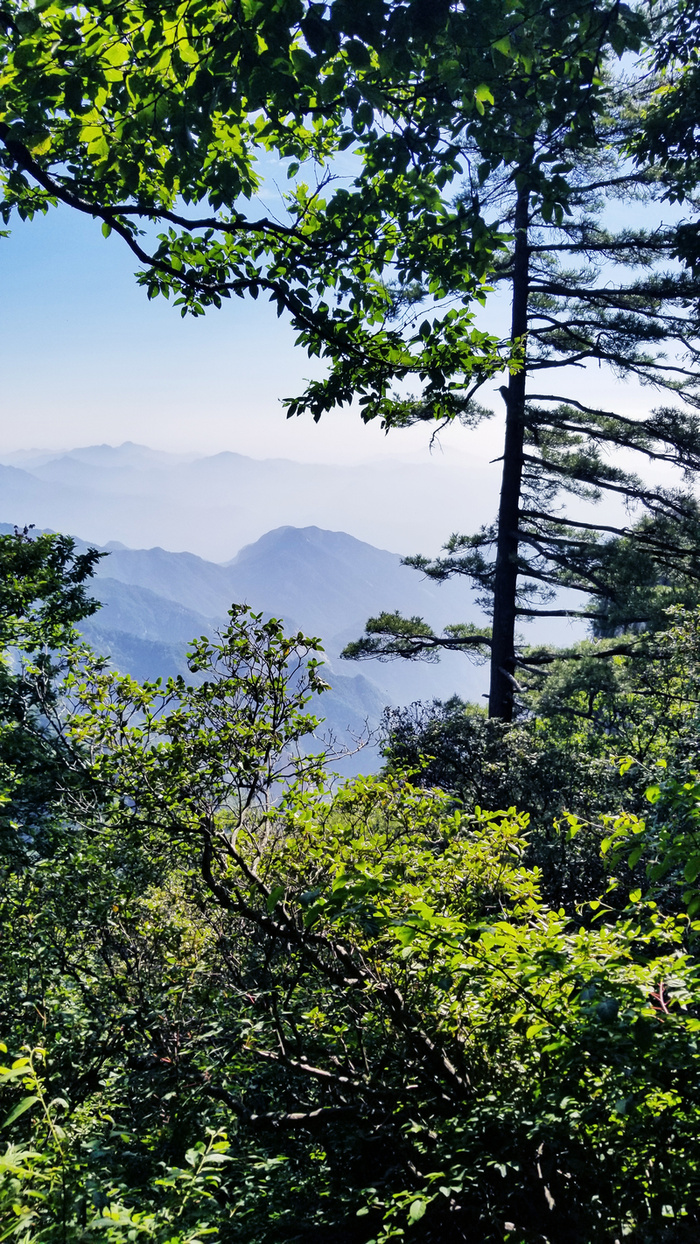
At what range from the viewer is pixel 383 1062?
9.86 ft

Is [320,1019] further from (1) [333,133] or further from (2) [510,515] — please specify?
(2) [510,515]

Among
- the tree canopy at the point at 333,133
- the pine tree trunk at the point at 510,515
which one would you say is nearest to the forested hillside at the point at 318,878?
the tree canopy at the point at 333,133

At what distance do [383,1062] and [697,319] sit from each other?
12491mm

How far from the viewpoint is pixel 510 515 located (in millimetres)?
13992

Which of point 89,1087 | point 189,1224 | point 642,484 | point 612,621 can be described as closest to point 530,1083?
point 189,1224

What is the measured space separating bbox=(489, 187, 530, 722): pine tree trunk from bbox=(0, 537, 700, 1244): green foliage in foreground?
9.28m

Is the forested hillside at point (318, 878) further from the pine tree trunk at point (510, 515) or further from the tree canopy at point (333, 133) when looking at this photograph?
the pine tree trunk at point (510, 515)

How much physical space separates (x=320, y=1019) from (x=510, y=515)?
11.9 meters

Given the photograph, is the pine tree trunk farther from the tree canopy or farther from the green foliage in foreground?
the green foliage in foreground

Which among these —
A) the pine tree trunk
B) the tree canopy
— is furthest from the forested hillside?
the pine tree trunk

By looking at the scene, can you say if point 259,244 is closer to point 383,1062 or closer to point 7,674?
point 383,1062

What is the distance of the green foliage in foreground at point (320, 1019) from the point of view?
203 centimetres

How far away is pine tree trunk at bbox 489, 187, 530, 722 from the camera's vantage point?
13508 mm

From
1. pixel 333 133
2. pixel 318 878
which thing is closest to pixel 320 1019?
pixel 318 878
